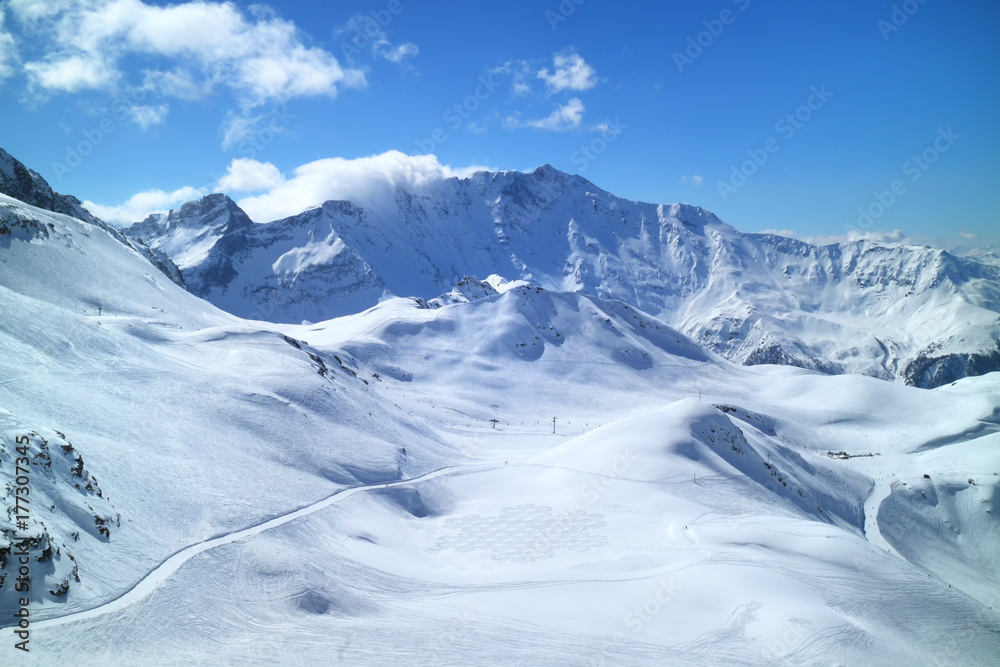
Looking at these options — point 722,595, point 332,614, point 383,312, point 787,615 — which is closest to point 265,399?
point 332,614

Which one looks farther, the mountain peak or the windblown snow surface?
the mountain peak

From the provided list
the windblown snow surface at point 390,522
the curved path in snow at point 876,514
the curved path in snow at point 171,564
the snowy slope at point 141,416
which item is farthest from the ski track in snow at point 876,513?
the curved path in snow at point 171,564

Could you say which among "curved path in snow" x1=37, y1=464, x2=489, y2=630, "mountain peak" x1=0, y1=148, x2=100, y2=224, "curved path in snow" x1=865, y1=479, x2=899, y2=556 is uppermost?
"mountain peak" x1=0, y1=148, x2=100, y2=224

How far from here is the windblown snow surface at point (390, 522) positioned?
1461 centimetres

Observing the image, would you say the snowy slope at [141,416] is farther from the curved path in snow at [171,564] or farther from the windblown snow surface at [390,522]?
the curved path in snow at [171,564]

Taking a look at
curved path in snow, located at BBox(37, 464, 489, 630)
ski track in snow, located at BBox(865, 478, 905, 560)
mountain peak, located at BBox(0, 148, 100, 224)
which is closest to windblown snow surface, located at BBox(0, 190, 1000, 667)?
curved path in snow, located at BBox(37, 464, 489, 630)

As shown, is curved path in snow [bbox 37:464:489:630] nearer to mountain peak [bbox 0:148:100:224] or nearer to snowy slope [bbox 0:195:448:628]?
snowy slope [bbox 0:195:448:628]

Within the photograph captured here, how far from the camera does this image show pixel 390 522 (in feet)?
86.2

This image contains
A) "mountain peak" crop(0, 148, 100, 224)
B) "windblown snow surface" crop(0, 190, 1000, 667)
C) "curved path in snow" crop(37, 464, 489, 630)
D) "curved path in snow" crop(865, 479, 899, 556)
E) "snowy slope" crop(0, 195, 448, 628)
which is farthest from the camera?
"mountain peak" crop(0, 148, 100, 224)

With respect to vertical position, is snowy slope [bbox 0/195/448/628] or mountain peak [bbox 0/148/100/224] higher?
mountain peak [bbox 0/148/100/224]

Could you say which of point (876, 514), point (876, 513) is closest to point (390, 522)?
point (876, 514)

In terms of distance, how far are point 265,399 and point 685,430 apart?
88.6 ft

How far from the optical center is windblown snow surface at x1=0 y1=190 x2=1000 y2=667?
14.6 metres

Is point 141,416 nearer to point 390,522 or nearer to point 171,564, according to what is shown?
point 171,564
